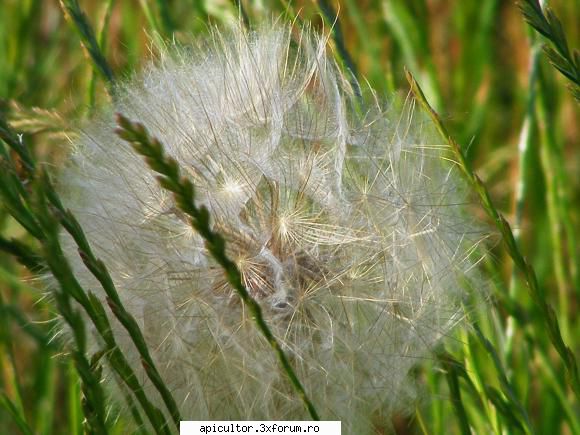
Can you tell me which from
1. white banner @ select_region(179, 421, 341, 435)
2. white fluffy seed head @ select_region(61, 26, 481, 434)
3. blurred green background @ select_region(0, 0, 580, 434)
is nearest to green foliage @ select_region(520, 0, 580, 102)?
blurred green background @ select_region(0, 0, 580, 434)

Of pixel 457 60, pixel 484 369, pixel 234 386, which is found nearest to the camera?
pixel 234 386

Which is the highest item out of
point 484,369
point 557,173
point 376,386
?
point 376,386

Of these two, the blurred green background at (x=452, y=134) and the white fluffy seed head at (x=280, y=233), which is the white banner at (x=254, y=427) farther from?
the blurred green background at (x=452, y=134)

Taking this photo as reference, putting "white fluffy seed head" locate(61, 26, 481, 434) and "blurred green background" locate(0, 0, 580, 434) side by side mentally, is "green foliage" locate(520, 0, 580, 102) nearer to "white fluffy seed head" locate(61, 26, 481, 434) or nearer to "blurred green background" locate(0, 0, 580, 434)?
"blurred green background" locate(0, 0, 580, 434)

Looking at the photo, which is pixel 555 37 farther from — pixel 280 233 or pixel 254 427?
pixel 254 427

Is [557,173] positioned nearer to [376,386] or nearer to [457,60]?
[376,386]

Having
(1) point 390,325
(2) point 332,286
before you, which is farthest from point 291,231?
(1) point 390,325
